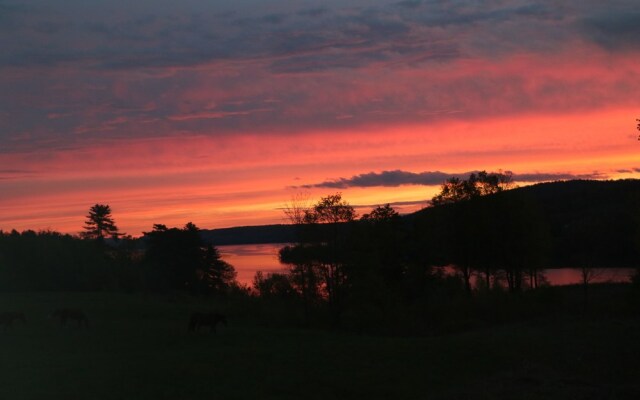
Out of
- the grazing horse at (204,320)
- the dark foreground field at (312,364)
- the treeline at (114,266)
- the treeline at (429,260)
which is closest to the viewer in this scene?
the dark foreground field at (312,364)

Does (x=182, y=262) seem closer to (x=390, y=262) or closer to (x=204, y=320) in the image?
(x=390, y=262)

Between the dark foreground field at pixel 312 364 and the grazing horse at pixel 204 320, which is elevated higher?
the grazing horse at pixel 204 320

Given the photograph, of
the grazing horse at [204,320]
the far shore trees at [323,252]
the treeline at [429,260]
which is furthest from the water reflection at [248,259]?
the grazing horse at [204,320]

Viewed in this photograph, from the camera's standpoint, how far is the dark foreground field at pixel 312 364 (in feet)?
66.4

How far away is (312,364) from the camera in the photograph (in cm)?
2434

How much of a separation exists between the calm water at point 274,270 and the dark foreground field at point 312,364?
21219mm

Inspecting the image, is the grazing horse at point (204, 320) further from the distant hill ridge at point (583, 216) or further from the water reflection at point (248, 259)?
the water reflection at point (248, 259)

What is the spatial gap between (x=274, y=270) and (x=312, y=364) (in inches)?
2289

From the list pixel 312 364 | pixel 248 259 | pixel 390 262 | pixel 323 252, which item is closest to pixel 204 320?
pixel 312 364

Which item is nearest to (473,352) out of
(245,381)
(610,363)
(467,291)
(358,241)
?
Result: (610,363)

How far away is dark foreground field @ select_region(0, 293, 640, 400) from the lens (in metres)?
20.2

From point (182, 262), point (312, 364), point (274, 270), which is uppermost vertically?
point (182, 262)

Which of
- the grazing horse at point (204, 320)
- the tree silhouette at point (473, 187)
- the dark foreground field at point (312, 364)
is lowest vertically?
the dark foreground field at point (312, 364)

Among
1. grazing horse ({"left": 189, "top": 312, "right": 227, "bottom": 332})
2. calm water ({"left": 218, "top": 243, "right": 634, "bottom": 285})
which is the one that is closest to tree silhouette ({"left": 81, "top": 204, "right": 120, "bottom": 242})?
calm water ({"left": 218, "top": 243, "right": 634, "bottom": 285})
